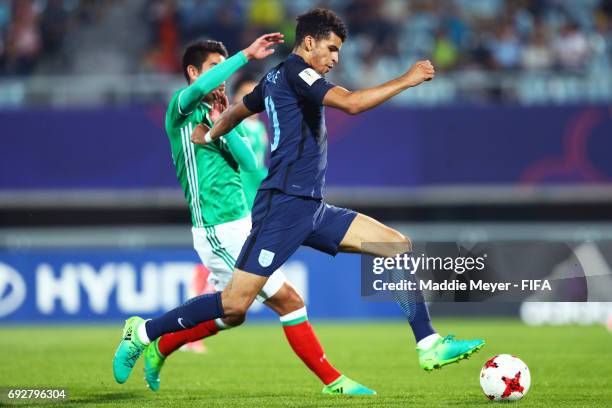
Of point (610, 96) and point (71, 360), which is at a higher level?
point (610, 96)

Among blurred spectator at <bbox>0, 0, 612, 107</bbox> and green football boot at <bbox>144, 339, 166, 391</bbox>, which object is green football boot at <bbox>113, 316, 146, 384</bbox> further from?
blurred spectator at <bbox>0, 0, 612, 107</bbox>

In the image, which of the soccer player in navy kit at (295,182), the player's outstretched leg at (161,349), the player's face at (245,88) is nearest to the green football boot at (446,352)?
the soccer player in navy kit at (295,182)

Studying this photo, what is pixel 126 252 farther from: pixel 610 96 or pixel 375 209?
pixel 610 96

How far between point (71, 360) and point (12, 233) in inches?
308

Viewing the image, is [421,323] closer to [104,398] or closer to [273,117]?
[273,117]

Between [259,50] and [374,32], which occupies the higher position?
[374,32]

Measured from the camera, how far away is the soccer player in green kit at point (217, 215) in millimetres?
7215

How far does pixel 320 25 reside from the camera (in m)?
6.54

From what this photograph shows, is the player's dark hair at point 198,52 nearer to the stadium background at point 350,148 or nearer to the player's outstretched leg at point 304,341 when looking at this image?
the player's outstretched leg at point 304,341

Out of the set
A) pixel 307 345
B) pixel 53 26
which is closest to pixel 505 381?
pixel 307 345

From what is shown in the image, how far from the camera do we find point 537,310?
49.6 feet

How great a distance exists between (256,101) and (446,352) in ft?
6.20

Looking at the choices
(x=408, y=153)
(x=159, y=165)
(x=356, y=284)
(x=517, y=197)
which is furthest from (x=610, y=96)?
(x=159, y=165)

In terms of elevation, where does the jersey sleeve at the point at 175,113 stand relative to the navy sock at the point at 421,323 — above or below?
above
